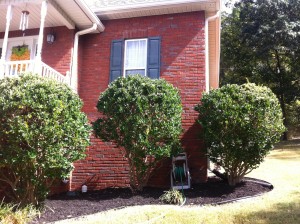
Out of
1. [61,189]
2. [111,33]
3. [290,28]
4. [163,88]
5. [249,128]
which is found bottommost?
[61,189]

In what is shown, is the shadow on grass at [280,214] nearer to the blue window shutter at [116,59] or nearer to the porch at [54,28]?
the blue window shutter at [116,59]

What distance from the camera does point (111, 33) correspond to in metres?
8.70

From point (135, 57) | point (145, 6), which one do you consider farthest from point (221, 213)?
point (145, 6)

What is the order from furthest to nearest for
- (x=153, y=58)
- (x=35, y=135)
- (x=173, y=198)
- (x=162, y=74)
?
(x=153, y=58), (x=162, y=74), (x=173, y=198), (x=35, y=135)

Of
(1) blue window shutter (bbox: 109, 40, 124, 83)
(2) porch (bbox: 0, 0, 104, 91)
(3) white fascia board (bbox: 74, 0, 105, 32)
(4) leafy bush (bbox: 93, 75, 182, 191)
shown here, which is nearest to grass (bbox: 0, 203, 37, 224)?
(4) leafy bush (bbox: 93, 75, 182, 191)

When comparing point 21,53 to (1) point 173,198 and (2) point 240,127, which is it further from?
(2) point 240,127

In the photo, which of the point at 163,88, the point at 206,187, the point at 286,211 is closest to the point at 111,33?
the point at 163,88

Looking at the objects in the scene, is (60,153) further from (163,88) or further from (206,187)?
(206,187)

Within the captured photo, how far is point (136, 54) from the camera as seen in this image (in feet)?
27.6

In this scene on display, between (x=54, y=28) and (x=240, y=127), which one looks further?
(x=54, y=28)

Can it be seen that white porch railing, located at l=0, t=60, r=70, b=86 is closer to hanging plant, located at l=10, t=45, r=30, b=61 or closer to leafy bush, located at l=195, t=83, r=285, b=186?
hanging plant, located at l=10, t=45, r=30, b=61

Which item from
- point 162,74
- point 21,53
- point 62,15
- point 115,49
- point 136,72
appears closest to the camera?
point 62,15

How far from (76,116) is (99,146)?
7.91 ft

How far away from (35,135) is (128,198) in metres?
2.28
